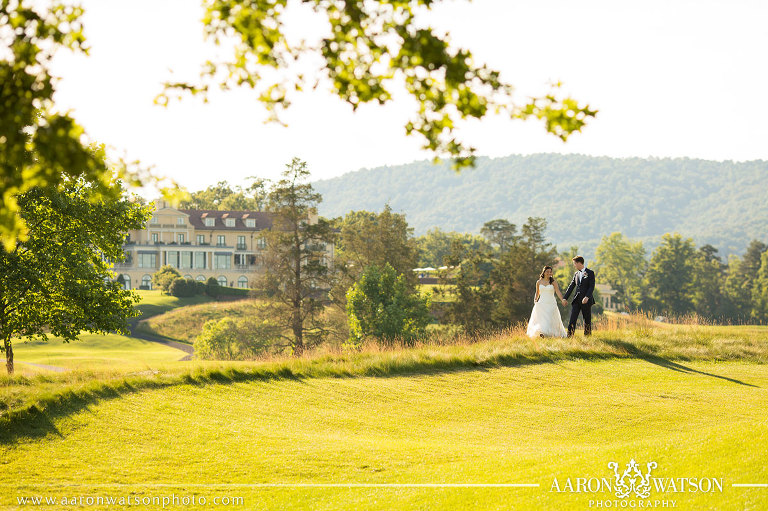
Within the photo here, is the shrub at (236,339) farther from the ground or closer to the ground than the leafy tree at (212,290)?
closer to the ground

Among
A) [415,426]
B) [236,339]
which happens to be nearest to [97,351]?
[236,339]

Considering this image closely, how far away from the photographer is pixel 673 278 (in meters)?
109

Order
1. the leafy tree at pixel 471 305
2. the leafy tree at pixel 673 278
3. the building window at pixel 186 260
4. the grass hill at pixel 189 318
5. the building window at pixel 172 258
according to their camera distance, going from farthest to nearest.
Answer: the leafy tree at pixel 673 278 < the building window at pixel 186 260 < the building window at pixel 172 258 < the grass hill at pixel 189 318 < the leafy tree at pixel 471 305

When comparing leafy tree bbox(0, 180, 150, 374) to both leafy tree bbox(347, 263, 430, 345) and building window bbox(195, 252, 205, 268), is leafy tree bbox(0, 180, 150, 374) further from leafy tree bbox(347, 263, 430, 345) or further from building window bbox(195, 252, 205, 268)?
building window bbox(195, 252, 205, 268)

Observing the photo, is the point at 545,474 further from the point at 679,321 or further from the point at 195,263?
the point at 195,263

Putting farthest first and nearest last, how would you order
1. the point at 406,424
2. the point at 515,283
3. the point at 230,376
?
A: the point at 515,283 < the point at 230,376 < the point at 406,424

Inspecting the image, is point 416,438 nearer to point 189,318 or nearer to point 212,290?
point 189,318

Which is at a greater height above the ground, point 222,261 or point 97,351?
point 222,261

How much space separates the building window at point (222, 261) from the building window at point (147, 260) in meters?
7.98

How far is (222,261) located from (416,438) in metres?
92.3

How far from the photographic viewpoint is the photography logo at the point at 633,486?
5.93 metres

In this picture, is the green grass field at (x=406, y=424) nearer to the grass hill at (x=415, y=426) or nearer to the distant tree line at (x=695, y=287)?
the grass hill at (x=415, y=426)

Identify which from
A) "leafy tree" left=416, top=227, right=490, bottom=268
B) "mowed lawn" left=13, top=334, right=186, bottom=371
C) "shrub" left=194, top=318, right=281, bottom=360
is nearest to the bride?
"mowed lawn" left=13, top=334, right=186, bottom=371

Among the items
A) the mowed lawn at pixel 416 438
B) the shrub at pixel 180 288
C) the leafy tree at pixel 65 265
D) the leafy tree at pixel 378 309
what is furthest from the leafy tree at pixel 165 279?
the mowed lawn at pixel 416 438
